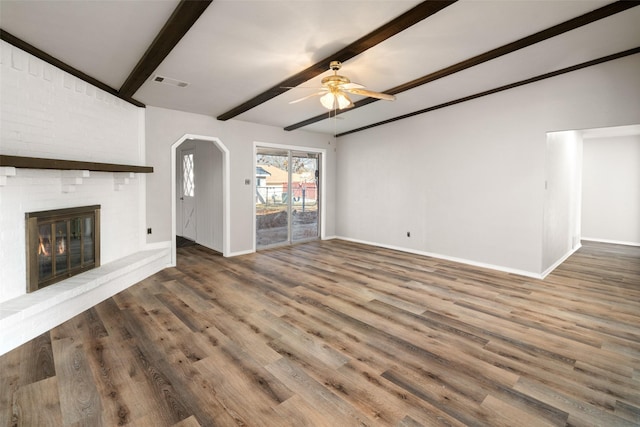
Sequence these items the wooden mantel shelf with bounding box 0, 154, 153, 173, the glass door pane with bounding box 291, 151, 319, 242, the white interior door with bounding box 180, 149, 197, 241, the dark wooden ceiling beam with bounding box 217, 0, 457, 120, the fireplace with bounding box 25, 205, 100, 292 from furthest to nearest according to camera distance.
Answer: the white interior door with bounding box 180, 149, 197, 241 < the glass door pane with bounding box 291, 151, 319, 242 < the fireplace with bounding box 25, 205, 100, 292 < the dark wooden ceiling beam with bounding box 217, 0, 457, 120 < the wooden mantel shelf with bounding box 0, 154, 153, 173

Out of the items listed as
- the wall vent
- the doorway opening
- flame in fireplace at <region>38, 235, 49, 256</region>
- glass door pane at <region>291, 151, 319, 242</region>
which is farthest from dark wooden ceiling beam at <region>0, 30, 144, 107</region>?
glass door pane at <region>291, 151, 319, 242</region>

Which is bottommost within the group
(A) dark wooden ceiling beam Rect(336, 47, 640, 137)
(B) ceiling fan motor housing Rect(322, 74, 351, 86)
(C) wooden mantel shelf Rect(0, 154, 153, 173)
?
(C) wooden mantel shelf Rect(0, 154, 153, 173)

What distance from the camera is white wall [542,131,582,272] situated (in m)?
4.68

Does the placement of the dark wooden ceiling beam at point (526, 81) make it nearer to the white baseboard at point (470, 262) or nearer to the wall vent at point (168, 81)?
the white baseboard at point (470, 262)

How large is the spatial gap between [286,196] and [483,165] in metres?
3.92

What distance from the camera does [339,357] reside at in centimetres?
252

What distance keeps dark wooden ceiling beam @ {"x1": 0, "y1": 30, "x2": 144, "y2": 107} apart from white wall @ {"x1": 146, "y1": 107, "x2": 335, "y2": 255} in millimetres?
782

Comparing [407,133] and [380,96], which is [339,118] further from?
[380,96]

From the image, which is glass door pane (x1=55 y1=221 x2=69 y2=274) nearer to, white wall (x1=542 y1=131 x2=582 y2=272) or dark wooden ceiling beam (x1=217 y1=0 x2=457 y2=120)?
dark wooden ceiling beam (x1=217 y1=0 x2=457 y2=120)

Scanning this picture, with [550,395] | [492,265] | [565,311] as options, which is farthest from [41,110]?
[492,265]

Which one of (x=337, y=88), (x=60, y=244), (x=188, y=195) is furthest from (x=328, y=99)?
(x=188, y=195)

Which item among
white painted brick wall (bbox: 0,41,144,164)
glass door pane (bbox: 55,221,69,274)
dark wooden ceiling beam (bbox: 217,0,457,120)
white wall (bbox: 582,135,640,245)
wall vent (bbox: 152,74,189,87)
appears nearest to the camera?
dark wooden ceiling beam (bbox: 217,0,457,120)

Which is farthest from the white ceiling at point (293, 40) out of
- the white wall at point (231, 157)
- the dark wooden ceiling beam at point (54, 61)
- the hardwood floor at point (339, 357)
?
the hardwood floor at point (339, 357)

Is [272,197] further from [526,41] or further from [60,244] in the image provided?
[526,41]
